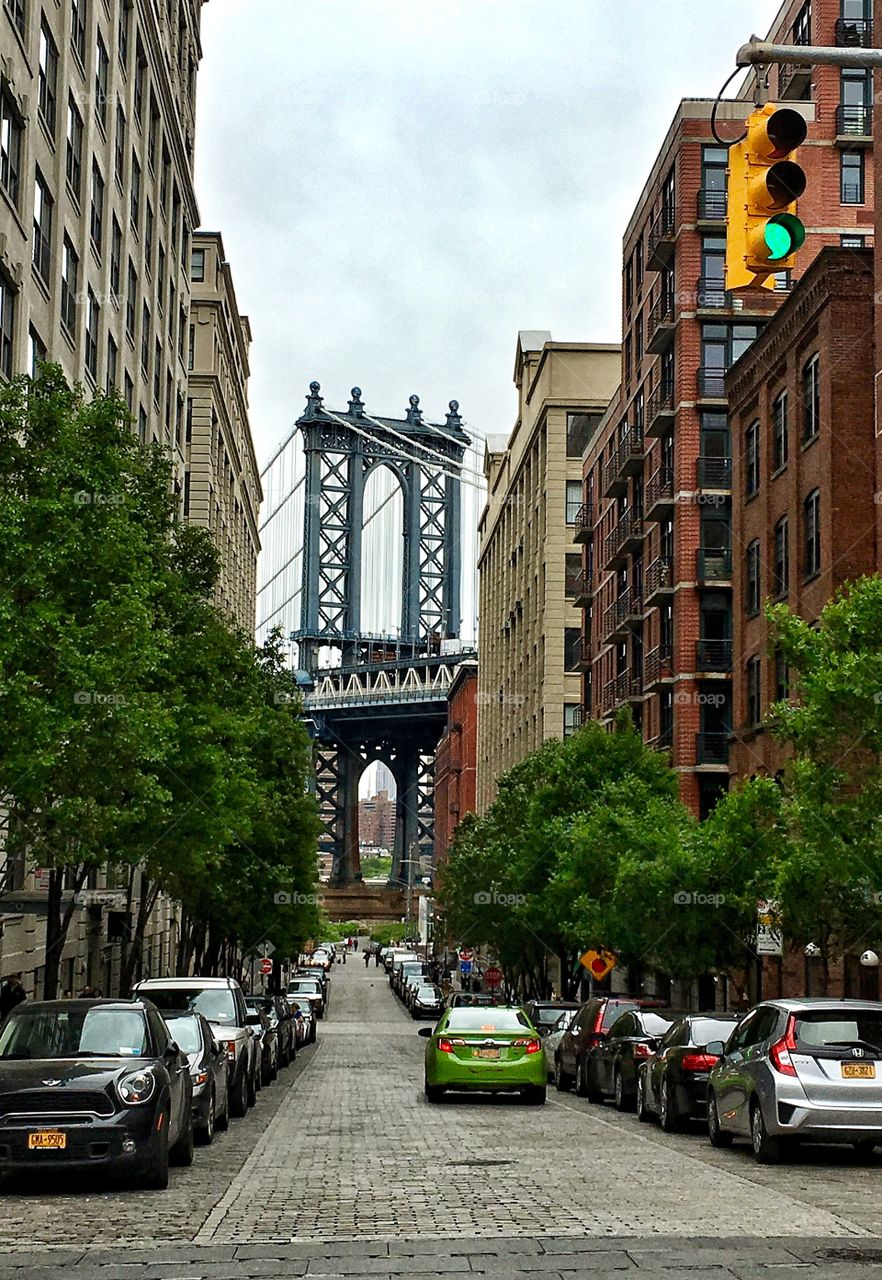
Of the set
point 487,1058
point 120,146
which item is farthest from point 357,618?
point 487,1058

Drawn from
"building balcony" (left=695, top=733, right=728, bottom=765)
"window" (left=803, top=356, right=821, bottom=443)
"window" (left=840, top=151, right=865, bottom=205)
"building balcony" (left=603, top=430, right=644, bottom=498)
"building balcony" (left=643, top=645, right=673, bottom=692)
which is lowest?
"building balcony" (left=695, top=733, right=728, bottom=765)

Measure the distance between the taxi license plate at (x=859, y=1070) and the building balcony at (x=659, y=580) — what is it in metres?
41.6

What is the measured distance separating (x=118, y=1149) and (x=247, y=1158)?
390cm

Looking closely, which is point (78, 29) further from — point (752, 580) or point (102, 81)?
point (752, 580)

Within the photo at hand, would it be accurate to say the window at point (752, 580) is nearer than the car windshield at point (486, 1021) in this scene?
No

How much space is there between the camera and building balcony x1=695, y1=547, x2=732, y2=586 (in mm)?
56781

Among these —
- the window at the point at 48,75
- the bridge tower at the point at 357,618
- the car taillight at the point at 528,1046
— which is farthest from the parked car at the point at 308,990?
the bridge tower at the point at 357,618

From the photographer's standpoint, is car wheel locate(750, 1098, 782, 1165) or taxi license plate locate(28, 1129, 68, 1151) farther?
car wheel locate(750, 1098, 782, 1165)

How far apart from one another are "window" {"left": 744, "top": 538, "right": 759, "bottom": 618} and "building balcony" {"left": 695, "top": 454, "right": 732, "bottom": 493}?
29.7 feet

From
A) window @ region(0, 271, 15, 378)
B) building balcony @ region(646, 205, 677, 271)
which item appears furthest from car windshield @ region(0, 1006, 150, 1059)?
building balcony @ region(646, 205, 677, 271)

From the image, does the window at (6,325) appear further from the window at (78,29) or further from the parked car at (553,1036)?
the parked car at (553,1036)

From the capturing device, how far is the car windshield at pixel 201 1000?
2514cm

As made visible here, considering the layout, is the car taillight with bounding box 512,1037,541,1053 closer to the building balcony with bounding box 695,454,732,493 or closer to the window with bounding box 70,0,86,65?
the window with bounding box 70,0,86,65

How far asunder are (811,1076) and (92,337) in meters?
33.4
